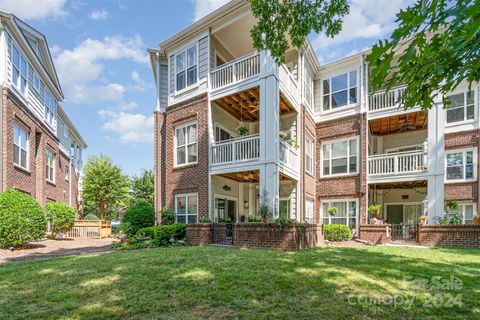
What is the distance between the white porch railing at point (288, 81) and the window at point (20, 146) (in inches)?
506

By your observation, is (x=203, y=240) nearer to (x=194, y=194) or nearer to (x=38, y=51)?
(x=194, y=194)

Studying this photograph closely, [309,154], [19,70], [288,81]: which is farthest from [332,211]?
[19,70]

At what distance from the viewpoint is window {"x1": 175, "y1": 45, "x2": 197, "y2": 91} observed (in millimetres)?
14248

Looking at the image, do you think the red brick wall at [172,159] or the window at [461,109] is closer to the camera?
the red brick wall at [172,159]

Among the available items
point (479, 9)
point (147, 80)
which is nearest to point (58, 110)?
point (147, 80)

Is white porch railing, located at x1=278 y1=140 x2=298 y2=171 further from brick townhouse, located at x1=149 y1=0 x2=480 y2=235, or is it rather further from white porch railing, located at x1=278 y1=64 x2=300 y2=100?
white porch railing, located at x1=278 y1=64 x2=300 y2=100

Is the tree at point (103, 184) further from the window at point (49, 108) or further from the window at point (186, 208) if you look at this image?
the window at point (186, 208)

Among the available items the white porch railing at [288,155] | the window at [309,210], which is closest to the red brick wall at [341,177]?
the window at [309,210]

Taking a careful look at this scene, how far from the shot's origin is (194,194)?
45.5 ft

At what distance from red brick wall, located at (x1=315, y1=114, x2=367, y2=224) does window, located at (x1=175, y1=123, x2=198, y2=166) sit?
767cm

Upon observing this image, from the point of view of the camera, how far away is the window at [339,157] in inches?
667

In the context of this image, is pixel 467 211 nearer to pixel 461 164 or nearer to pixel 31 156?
pixel 461 164

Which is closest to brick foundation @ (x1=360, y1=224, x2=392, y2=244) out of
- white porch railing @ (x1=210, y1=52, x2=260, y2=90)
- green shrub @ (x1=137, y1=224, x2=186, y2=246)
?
green shrub @ (x1=137, y1=224, x2=186, y2=246)

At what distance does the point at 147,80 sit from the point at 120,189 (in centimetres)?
1803
